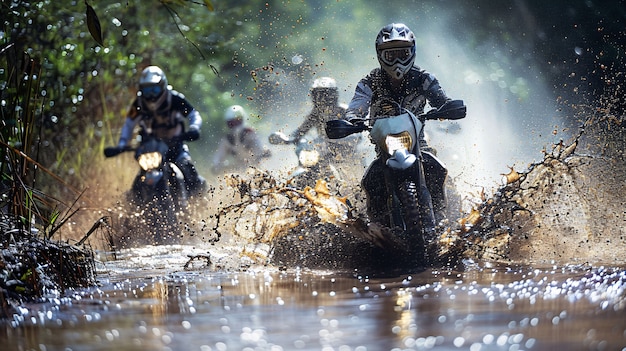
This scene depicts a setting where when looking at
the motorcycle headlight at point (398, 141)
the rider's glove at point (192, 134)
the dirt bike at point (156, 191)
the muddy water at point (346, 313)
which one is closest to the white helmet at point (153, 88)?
the dirt bike at point (156, 191)

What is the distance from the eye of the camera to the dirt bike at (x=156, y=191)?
45.2 ft

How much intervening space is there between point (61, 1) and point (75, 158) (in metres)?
3.47

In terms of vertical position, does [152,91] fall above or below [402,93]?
above

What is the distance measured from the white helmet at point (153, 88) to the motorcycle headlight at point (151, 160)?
2.43 feet

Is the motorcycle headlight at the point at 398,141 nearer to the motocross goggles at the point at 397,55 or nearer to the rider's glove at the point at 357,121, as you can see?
the rider's glove at the point at 357,121

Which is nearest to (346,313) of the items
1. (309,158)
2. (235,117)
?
(309,158)

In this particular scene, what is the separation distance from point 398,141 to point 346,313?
2.82 metres

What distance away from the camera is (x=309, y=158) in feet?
47.1

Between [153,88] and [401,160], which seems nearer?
[401,160]

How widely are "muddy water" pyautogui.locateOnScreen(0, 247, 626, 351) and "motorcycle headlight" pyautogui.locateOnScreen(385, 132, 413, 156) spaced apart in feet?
3.02

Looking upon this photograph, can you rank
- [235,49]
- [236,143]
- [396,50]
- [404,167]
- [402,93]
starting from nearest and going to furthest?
[404,167] < [396,50] < [402,93] < [236,143] < [235,49]

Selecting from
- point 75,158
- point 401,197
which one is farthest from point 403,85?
point 75,158

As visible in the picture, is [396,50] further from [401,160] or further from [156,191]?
[156,191]

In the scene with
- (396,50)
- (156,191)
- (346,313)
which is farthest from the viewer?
(156,191)
